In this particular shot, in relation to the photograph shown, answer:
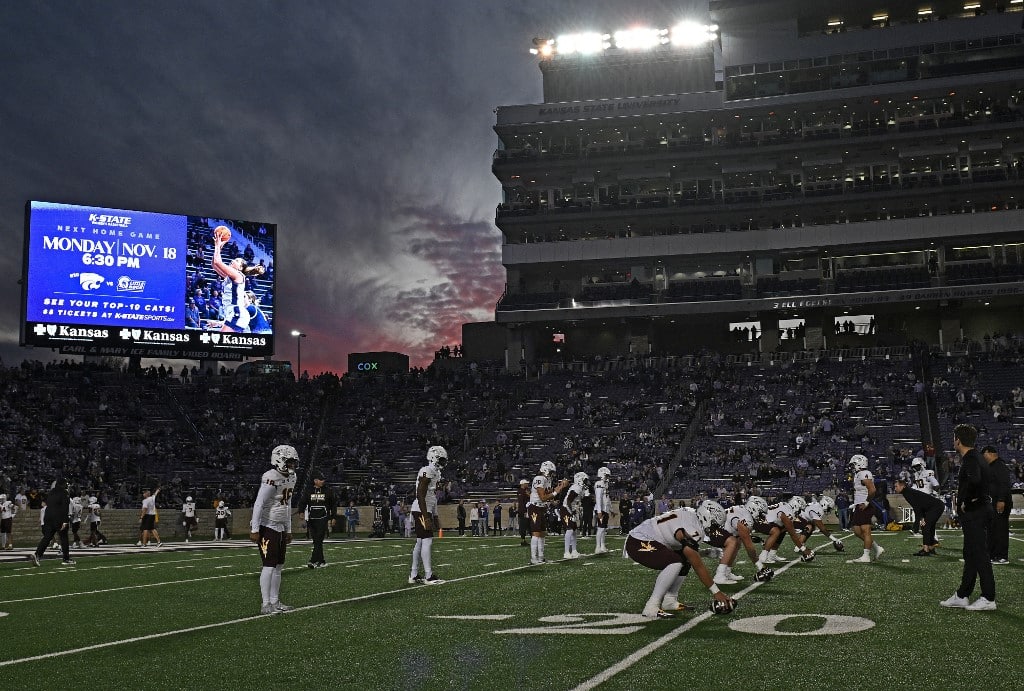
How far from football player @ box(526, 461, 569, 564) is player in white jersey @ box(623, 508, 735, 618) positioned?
8.57 metres

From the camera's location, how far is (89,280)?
138ft

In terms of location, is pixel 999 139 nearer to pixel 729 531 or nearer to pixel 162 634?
pixel 729 531

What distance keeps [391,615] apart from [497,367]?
47549 mm

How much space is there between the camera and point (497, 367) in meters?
57.9

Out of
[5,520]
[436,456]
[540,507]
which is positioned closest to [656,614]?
[436,456]

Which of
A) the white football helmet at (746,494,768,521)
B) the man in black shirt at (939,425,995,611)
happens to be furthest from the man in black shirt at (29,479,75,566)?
the man in black shirt at (939,425,995,611)

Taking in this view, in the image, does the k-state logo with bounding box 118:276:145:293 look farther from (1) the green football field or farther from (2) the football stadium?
(1) the green football field

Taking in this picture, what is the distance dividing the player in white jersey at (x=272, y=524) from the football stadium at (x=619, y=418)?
0.04m

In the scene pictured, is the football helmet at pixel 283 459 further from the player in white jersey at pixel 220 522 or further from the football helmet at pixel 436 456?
the player in white jersey at pixel 220 522

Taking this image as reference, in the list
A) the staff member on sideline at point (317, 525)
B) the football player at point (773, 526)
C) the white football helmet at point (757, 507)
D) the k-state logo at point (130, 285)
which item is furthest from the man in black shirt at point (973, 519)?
the k-state logo at point (130, 285)

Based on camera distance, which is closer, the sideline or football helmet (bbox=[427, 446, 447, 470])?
the sideline

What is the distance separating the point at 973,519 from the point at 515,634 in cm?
449

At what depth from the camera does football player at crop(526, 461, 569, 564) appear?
18.2m

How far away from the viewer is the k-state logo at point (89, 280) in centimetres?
4181
